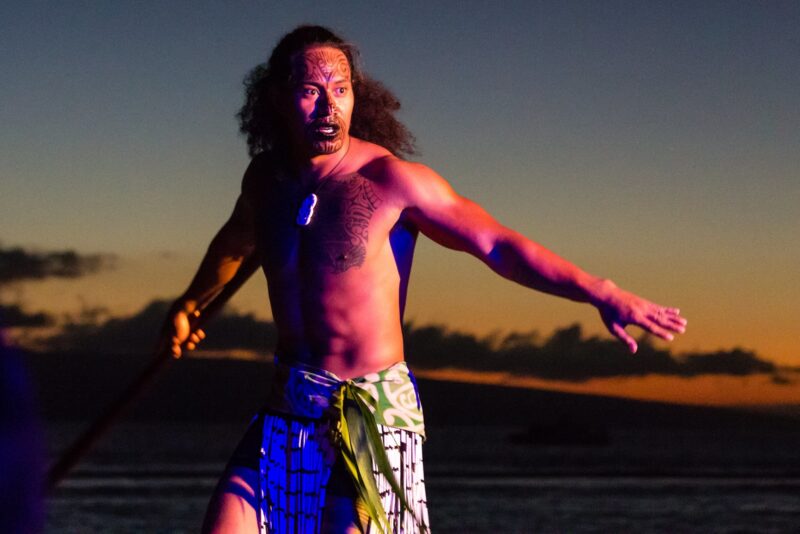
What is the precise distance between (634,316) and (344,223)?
2.26 ft

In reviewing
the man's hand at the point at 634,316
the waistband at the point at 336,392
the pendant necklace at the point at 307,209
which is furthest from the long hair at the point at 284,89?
the man's hand at the point at 634,316

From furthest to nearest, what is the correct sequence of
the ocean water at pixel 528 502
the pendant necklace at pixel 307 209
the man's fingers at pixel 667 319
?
the ocean water at pixel 528 502 → the pendant necklace at pixel 307 209 → the man's fingers at pixel 667 319

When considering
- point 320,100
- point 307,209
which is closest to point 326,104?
point 320,100

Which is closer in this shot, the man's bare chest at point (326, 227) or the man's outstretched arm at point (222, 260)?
the man's bare chest at point (326, 227)

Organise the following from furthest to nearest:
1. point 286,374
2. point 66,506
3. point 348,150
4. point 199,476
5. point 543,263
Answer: point 199,476 < point 66,506 < point 348,150 < point 286,374 < point 543,263

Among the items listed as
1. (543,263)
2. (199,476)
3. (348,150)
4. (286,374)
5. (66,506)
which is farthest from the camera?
(199,476)

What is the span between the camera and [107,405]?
294 centimetres

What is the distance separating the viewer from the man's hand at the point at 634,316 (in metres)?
2.32

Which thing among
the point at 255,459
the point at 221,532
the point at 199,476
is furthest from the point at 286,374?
the point at 199,476

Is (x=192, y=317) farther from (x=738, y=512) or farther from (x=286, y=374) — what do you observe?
(x=738, y=512)

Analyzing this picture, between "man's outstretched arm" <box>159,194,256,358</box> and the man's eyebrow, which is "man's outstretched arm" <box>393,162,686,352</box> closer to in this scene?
the man's eyebrow

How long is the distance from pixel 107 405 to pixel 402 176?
2.80 ft

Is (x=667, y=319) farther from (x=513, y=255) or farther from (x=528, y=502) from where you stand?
(x=528, y=502)

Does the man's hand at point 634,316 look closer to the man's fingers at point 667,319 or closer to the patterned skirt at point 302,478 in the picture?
the man's fingers at point 667,319
